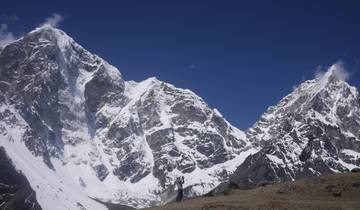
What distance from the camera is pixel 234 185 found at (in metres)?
74.9

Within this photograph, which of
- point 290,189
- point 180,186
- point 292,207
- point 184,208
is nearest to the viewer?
point 292,207

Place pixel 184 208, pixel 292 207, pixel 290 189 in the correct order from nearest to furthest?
pixel 292 207, pixel 184 208, pixel 290 189

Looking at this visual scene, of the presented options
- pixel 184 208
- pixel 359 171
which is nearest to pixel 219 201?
pixel 184 208

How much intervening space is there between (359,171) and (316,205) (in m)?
22.5

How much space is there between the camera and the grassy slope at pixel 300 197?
179ft

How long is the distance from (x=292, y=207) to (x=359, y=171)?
80.0 feet

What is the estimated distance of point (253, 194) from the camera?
211 feet

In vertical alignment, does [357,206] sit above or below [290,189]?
below

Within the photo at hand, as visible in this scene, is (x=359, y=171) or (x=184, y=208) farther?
(x=359, y=171)

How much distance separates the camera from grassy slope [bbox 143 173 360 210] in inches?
2152

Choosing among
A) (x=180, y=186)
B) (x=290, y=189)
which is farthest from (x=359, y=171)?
(x=180, y=186)

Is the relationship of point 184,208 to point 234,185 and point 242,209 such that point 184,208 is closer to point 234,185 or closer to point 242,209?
point 242,209

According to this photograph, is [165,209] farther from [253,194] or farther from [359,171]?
[359,171]

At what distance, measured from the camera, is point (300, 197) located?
60000 mm
